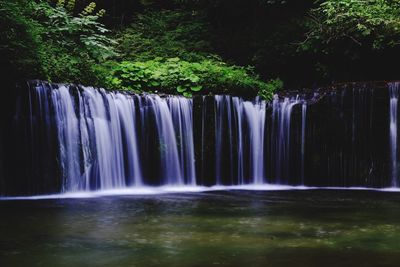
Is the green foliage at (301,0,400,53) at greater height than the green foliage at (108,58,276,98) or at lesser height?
greater

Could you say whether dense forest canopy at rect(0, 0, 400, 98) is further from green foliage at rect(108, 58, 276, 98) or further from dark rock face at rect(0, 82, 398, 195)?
dark rock face at rect(0, 82, 398, 195)

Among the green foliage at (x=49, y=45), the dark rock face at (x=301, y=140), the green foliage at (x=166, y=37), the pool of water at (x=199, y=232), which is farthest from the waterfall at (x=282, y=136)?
the green foliage at (x=49, y=45)

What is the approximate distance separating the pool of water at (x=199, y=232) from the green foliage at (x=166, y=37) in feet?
27.8

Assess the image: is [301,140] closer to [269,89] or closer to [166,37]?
[269,89]

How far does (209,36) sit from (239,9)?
138cm

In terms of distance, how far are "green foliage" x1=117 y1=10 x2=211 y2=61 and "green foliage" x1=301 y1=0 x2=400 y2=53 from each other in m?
3.64

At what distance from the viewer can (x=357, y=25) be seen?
45.4 feet

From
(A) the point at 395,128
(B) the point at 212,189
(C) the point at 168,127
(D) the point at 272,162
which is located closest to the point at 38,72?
(C) the point at 168,127

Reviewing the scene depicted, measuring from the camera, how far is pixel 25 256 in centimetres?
459

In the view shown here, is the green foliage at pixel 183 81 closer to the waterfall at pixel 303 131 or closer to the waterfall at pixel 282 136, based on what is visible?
the waterfall at pixel 282 136

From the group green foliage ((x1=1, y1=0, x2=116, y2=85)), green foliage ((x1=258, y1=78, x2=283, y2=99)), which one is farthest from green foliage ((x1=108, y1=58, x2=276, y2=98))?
green foliage ((x1=1, y1=0, x2=116, y2=85))

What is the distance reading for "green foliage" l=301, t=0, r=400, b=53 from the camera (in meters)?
13.7

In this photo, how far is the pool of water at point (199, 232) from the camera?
4566 mm

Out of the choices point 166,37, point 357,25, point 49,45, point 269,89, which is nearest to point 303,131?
point 269,89
